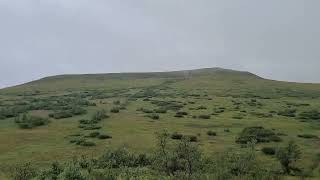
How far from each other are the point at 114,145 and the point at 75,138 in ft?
15.9

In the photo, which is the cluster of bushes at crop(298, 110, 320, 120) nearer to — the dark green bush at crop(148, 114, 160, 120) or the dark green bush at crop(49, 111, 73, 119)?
the dark green bush at crop(148, 114, 160, 120)

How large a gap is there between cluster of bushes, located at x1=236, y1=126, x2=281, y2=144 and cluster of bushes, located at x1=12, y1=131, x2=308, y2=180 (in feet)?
22.3

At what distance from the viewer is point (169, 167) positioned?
31.9 m

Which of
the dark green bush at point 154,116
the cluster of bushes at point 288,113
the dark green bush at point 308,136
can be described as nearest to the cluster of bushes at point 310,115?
the cluster of bushes at point 288,113

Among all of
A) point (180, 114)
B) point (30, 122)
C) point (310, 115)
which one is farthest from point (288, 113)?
point (30, 122)

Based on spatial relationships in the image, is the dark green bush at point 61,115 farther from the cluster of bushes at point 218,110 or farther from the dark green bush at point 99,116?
the cluster of bushes at point 218,110

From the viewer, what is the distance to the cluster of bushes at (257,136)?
44650 mm

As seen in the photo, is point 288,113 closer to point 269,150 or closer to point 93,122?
point 93,122

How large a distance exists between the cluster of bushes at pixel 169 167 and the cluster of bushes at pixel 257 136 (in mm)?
6792

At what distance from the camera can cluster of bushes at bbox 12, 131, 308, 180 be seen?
27.1m

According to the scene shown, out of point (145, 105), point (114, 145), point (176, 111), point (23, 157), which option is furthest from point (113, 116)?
point (23, 157)

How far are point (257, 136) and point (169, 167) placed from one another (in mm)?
16425

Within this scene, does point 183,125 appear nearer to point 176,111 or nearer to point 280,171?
point 176,111

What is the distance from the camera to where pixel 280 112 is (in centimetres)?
6975
